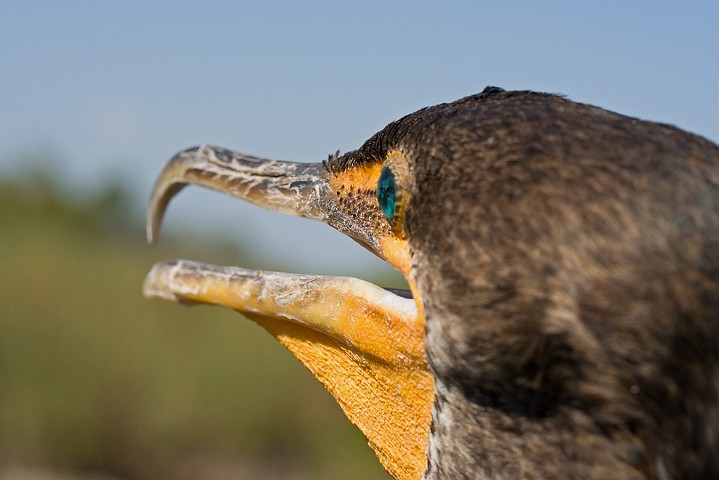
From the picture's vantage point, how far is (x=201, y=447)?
20.2m

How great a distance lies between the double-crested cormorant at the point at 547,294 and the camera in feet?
7.57

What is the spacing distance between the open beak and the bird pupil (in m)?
0.15

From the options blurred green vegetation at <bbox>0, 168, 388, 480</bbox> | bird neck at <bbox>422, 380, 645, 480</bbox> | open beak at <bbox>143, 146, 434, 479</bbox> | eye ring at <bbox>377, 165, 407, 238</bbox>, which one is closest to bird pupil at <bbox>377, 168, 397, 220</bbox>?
eye ring at <bbox>377, 165, 407, 238</bbox>

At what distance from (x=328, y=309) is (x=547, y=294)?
1.10m

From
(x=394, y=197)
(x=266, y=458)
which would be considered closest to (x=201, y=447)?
(x=266, y=458)

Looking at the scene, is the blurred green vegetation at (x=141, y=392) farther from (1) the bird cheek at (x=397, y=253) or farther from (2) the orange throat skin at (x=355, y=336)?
(1) the bird cheek at (x=397, y=253)

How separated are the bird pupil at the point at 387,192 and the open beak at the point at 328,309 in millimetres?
150

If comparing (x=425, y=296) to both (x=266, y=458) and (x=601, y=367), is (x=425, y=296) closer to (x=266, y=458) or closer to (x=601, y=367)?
(x=601, y=367)

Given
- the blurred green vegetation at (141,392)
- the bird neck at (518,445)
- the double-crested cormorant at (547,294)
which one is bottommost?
the blurred green vegetation at (141,392)

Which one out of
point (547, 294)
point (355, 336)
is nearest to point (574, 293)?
point (547, 294)

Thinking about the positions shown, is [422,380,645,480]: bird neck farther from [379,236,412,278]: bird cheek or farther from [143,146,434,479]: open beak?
[379,236,412,278]: bird cheek

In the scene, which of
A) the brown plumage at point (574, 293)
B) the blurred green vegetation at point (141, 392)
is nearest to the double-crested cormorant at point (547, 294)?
the brown plumage at point (574, 293)

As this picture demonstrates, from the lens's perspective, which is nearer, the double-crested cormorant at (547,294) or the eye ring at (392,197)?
the double-crested cormorant at (547,294)

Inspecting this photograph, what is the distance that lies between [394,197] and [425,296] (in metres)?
0.44
